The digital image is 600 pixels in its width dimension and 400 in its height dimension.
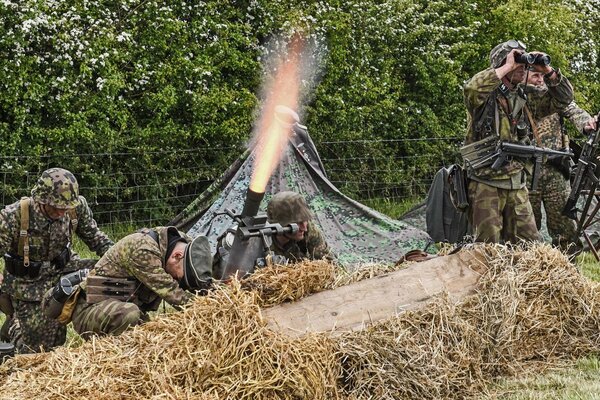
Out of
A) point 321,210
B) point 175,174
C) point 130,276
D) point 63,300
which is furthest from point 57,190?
point 175,174

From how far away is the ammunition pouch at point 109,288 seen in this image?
7.04m

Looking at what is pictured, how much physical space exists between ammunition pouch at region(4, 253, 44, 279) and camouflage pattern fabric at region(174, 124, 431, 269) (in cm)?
219

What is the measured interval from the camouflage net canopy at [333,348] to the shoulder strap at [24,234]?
160 cm

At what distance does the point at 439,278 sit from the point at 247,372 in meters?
1.84

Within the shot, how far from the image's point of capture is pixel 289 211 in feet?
26.1

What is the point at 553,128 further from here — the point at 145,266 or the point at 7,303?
the point at 7,303

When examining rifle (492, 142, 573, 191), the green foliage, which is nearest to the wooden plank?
rifle (492, 142, 573, 191)

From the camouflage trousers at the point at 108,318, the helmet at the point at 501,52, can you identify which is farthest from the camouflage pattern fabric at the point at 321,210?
the camouflage trousers at the point at 108,318

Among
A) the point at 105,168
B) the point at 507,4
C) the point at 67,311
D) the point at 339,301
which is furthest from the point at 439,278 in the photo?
the point at 507,4

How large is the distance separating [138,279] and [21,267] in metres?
1.61

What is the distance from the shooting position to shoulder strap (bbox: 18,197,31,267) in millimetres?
7926

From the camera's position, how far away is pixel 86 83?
11.6 m

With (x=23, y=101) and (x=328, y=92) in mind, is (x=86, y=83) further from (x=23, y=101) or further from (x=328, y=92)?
(x=328, y=92)

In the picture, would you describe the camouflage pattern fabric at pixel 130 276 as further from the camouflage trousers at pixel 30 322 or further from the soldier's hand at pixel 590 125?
the soldier's hand at pixel 590 125
